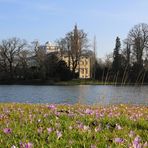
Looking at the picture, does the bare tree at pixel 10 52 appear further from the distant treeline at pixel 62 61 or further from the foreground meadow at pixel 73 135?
the foreground meadow at pixel 73 135

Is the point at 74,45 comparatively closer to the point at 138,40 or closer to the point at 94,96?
the point at 138,40

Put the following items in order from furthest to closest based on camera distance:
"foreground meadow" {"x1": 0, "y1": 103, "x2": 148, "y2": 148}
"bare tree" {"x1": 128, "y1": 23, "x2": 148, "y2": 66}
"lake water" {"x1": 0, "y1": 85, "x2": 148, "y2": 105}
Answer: "bare tree" {"x1": 128, "y1": 23, "x2": 148, "y2": 66}
"lake water" {"x1": 0, "y1": 85, "x2": 148, "y2": 105}
"foreground meadow" {"x1": 0, "y1": 103, "x2": 148, "y2": 148}

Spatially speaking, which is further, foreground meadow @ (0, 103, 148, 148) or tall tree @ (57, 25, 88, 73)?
tall tree @ (57, 25, 88, 73)

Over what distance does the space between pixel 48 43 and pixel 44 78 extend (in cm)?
3865

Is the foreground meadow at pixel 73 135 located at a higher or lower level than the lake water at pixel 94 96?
higher

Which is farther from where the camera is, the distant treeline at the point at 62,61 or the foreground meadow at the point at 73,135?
the distant treeline at the point at 62,61

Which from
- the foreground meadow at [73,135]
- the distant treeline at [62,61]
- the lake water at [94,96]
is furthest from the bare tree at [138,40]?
the foreground meadow at [73,135]

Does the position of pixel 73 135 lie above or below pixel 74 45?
below

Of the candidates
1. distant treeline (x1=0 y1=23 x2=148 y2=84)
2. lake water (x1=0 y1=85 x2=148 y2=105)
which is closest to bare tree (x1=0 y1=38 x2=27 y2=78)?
distant treeline (x1=0 y1=23 x2=148 y2=84)

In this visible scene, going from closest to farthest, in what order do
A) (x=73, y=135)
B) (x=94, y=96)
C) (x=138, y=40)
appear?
(x=73, y=135), (x=94, y=96), (x=138, y=40)

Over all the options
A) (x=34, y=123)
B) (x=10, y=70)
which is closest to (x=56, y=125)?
(x=34, y=123)

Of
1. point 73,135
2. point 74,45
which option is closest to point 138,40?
point 74,45

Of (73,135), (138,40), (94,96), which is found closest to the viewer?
(73,135)

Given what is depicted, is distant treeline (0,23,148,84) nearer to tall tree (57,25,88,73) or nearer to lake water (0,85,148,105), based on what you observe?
tall tree (57,25,88,73)
